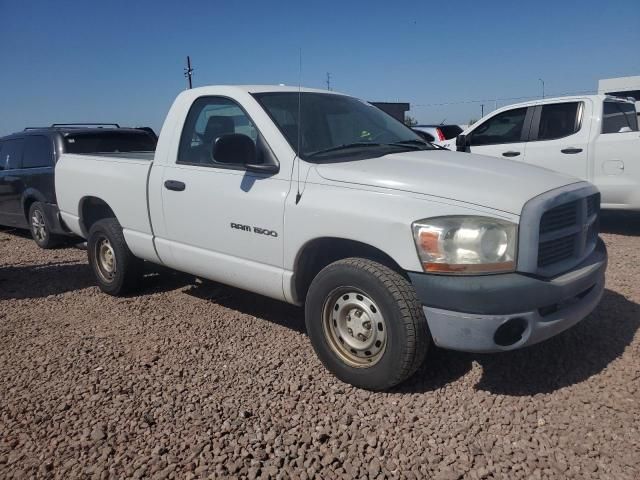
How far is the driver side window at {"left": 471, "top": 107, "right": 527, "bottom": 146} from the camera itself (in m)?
7.91

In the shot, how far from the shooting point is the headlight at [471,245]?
9.08ft

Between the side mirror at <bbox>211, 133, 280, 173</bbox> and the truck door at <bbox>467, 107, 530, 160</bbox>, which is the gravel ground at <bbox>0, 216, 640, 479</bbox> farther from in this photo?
the truck door at <bbox>467, 107, 530, 160</bbox>

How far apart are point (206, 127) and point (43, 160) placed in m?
4.33

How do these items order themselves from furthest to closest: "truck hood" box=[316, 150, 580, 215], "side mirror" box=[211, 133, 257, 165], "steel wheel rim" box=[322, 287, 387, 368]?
"side mirror" box=[211, 133, 257, 165], "steel wheel rim" box=[322, 287, 387, 368], "truck hood" box=[316, 150, 580, 215]

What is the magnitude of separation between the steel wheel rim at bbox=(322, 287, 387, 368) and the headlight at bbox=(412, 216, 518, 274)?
51cm

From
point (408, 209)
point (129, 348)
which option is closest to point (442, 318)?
point (408, 209)

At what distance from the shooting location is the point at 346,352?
333 centimetres

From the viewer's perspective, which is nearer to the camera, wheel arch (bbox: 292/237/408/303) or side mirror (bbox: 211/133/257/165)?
wheel arch (bbox: 292/237/408/303)

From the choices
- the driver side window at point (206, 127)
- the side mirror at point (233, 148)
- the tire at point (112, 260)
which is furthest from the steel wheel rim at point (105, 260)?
the side mirror at point (233, 148)

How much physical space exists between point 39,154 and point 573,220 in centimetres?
707

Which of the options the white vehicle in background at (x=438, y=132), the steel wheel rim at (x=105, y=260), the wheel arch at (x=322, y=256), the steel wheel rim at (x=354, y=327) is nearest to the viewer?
the steel wheel rim at (x=354, y=327)

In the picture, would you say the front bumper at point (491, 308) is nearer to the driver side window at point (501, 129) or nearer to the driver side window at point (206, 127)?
the driver side window at point (206, 127)

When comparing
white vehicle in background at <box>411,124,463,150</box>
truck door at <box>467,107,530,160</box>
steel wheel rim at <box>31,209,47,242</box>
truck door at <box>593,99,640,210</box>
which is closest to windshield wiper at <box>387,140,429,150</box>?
truck door at <box>467,107,530,160</box>

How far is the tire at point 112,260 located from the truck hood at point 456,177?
2.50 metres
